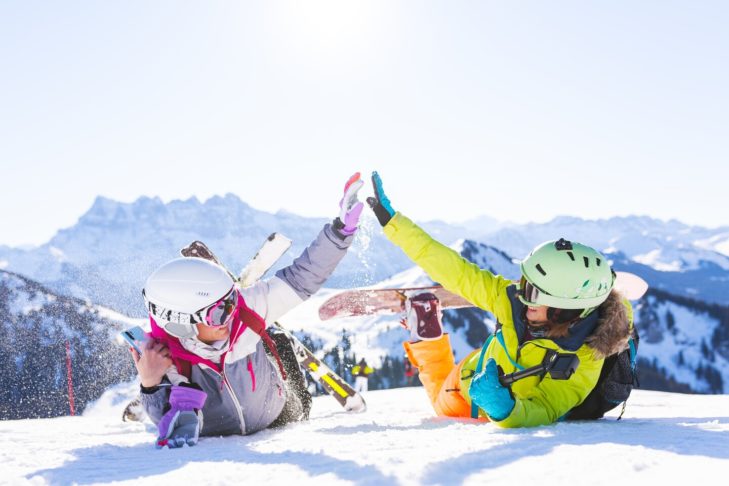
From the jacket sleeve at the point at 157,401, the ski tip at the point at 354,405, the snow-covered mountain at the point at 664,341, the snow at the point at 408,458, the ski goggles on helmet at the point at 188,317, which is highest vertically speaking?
the ski goggles on helmet at the point at 188,317

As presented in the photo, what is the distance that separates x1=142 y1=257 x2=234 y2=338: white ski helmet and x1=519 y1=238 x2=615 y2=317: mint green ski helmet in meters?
2.43

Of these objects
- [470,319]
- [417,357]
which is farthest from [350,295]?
[470,319]

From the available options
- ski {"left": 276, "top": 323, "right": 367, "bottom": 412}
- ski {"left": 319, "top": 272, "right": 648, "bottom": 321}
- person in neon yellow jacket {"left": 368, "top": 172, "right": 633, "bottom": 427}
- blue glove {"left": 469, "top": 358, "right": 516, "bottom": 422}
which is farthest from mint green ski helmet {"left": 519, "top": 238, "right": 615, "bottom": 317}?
ski {"left": 319, "top": 272, "right": 648, "bottom": 321}

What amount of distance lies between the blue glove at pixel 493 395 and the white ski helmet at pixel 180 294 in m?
2.05

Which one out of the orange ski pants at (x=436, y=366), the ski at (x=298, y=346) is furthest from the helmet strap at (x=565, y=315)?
the ski at (x=298, y=346)

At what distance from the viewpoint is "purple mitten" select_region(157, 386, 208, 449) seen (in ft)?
13.5

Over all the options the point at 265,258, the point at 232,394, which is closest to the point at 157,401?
the point at 232,394

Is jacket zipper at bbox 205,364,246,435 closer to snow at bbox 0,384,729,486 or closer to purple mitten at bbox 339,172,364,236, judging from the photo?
snow at bbox 0,384,729,486

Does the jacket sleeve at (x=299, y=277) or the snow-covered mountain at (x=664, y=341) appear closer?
the jacket sleeve at (x=299, y=277)

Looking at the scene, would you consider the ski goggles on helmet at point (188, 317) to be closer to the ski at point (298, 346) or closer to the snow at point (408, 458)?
the snow at point (408, 458)

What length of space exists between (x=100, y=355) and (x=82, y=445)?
468ft

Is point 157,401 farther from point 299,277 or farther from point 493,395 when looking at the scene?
point 493,395

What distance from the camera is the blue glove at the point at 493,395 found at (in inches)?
167

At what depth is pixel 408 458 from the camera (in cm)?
293
